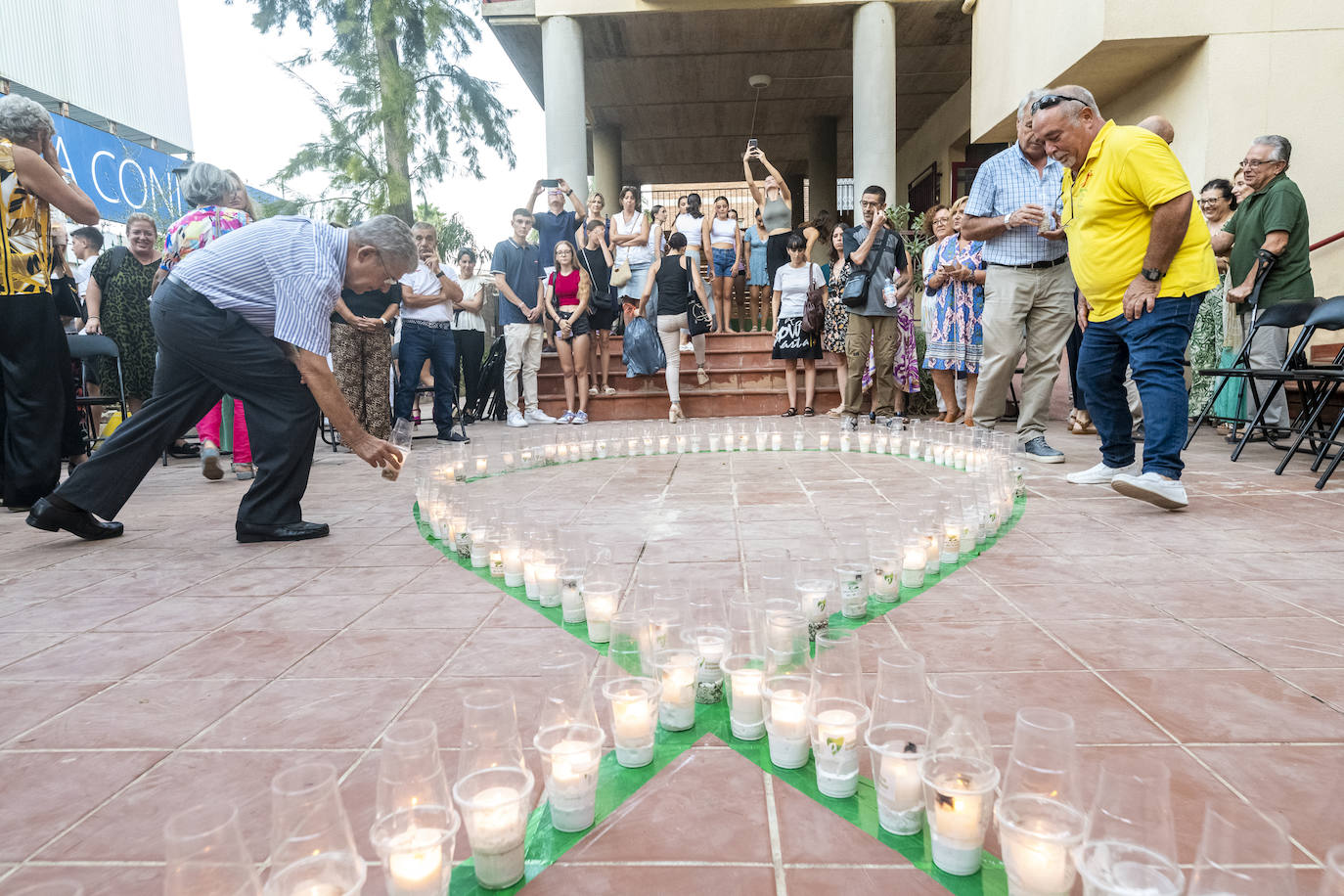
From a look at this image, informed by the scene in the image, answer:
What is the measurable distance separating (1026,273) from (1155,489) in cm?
226

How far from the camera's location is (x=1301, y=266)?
5.78m

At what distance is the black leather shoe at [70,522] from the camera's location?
12.6 feet

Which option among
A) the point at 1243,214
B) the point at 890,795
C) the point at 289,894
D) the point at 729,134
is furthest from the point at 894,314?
the point at 729,134

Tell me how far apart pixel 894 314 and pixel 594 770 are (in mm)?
6680

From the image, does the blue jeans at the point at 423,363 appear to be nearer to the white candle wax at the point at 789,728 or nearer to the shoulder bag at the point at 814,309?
the shoulder bag at the point at 814,309

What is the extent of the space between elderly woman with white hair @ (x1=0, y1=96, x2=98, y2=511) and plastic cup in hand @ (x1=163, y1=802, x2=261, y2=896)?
170 inches

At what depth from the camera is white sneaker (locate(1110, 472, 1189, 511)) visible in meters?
3.89

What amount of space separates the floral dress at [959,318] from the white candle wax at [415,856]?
22.9 feet

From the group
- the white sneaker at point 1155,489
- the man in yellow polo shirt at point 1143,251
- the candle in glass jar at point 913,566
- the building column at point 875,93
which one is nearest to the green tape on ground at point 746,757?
the candle in glass jar at point 913,566

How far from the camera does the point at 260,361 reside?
12.4 ft

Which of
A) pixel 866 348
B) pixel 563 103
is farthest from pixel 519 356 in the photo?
pixel 563 103

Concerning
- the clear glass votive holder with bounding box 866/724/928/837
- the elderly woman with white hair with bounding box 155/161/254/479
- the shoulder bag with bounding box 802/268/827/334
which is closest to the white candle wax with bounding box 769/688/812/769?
the clear glass votive holder with bounding box 866/724/928/837

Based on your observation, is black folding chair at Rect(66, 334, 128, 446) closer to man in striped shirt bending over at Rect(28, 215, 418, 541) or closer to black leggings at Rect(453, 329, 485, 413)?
man in striped shirt bending over at Rect(28, 215, 418, 541)

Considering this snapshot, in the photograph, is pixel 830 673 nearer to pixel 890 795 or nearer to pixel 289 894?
pixel 890 795
